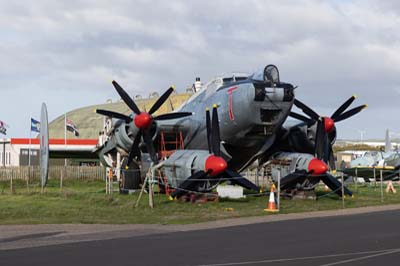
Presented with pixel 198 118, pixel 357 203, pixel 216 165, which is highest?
pixel 198 118

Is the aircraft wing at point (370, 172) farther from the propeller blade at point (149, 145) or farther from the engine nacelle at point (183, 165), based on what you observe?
the engine nacelle at point (183, 165)

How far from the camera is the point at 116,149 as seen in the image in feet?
102

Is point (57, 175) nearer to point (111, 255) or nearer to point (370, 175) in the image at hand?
point (370, 175)

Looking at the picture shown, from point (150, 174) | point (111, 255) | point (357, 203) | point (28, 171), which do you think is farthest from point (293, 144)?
point (28, 171)

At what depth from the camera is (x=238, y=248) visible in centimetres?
1273

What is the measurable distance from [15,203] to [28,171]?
875 inches

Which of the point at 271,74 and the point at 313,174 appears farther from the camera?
the point at 313,174

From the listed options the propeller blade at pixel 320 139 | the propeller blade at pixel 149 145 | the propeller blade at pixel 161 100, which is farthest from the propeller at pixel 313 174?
the propeller blade at pixel 161 100

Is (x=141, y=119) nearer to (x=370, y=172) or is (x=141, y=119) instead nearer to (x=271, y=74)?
(x=271, y=74)

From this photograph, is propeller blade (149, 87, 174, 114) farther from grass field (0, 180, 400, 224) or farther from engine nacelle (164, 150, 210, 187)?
grass field (0, 180, 400, 224)

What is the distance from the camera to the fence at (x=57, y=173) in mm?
48844

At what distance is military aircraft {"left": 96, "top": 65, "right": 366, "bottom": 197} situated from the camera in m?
26.2

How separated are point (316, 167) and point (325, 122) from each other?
302cm

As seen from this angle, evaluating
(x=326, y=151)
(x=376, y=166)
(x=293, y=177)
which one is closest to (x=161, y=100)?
(x=293, y=177)
